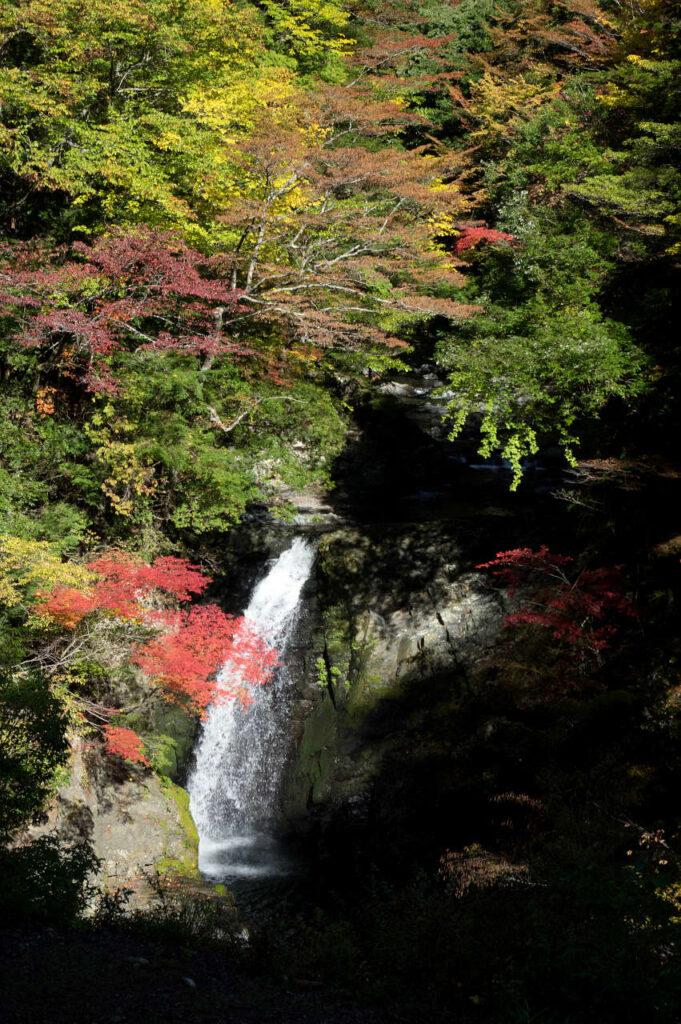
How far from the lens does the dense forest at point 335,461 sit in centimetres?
501

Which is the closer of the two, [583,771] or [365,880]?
[583,771]

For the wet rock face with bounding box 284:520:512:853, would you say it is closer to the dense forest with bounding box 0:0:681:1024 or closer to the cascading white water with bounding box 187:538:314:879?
the dense forest with bounding box 0:0:681:1024

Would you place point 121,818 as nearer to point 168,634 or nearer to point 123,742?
Result: point 123,742

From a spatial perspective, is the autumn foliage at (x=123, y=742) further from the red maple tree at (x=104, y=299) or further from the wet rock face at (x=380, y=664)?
the red maple tree at (x=104, y=299)

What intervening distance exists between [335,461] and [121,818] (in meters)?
9.65

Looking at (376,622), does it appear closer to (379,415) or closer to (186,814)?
(186,814)

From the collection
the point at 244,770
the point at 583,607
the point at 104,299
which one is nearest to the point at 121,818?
the point at 244,770

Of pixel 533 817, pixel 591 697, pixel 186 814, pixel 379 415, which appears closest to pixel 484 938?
pixel 533 817

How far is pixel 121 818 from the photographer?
9172 mm

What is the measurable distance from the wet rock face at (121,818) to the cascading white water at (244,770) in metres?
0.83

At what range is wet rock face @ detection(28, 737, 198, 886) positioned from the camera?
27.6 ft

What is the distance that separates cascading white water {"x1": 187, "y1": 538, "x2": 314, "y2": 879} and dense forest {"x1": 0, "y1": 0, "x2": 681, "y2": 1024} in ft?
1.41

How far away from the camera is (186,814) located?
10195 millimetres

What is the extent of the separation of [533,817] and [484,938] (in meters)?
3.18
